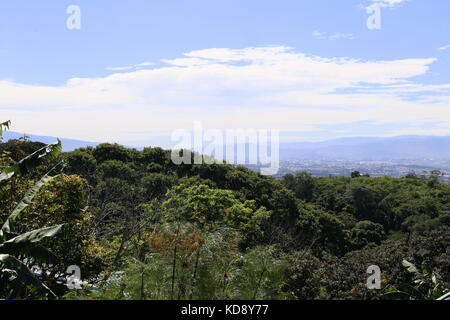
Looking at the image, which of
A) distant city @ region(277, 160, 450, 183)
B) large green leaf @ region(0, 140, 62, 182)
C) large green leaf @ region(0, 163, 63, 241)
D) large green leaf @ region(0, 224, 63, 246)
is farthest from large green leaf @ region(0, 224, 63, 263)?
distant city @ region(277, 160, 450, 183)

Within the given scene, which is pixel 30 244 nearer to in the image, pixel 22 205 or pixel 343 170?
pixel 22 205

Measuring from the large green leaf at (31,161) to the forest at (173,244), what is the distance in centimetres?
2

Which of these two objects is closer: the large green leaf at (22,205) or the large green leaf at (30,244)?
the large green leaf at (30,244)

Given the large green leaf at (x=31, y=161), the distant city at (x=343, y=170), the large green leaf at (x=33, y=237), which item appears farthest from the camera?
the distant city at (x=343, y=170)

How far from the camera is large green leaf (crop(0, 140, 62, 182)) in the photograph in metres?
6.62

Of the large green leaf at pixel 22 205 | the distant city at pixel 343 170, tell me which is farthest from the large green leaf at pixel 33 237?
the distant city at pixel 343 170

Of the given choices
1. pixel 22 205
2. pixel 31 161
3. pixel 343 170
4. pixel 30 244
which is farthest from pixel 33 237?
pixel 343 170

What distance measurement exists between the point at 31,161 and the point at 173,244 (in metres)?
3.41

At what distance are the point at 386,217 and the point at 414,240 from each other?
91.1 feet

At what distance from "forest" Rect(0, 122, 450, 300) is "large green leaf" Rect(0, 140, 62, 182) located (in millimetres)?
20

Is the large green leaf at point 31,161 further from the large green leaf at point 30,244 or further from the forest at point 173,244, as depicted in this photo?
the large green leaf at point 30,244

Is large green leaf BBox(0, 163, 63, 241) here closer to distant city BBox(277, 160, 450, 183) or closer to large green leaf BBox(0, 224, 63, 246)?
large green leaf BBox(0, 224, 63, 246)

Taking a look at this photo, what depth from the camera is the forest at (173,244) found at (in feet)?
16.1
